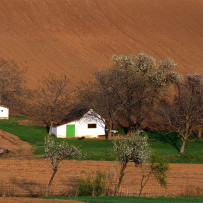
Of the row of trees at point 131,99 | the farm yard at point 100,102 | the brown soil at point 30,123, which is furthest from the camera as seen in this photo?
the brown soil at point 30,123

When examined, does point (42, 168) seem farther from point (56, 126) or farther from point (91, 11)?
point (91, 11)

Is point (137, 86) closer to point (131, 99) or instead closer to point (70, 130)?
point (131, 99)

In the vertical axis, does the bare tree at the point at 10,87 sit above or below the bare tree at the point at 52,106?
above

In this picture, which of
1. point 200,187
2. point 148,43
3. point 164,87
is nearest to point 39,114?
point 164,87

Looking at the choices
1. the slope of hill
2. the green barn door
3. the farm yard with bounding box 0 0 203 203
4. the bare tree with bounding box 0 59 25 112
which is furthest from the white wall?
the slope of hill

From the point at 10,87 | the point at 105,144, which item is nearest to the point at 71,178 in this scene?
the point at 105,144

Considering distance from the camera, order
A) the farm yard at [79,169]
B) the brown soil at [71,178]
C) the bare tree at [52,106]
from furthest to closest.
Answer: the bare tree at [52,106] → the farm yard at [79,169] → the brown soil at [71,178]

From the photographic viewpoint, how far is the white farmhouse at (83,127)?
5869cm

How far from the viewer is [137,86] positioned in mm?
61469

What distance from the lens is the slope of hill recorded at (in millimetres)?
92188

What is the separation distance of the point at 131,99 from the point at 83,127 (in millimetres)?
7382

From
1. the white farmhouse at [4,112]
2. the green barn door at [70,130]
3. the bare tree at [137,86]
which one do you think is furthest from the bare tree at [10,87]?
the bare tree at [137,86]

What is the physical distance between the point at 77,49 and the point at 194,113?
48088mm

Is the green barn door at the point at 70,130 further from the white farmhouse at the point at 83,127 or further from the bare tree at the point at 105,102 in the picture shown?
the bare tree at the point at 105,102
